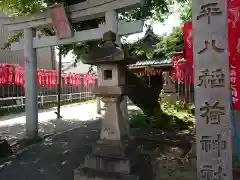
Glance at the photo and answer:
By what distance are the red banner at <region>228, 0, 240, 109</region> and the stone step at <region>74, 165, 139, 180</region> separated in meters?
2.41

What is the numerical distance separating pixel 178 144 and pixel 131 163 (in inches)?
130

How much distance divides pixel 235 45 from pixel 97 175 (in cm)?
344

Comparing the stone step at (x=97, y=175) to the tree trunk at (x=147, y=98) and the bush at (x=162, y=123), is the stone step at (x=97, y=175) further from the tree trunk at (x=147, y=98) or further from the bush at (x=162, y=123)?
the tree trunk at (x=147, y=98)

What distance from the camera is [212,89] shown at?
137 inches

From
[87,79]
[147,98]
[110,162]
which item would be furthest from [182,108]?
[87,79]

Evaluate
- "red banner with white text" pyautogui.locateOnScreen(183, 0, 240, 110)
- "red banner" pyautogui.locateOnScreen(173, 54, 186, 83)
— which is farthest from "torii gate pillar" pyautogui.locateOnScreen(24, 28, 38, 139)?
"red banner with white text" pyautogui.locateOnScreen(183, 0, 240, 110)

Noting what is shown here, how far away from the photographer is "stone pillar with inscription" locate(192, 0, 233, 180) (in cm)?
341

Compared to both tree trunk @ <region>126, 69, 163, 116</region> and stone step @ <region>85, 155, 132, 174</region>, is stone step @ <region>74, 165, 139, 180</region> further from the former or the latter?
tree trunk @ <region>126, 69, 163, 116</region>

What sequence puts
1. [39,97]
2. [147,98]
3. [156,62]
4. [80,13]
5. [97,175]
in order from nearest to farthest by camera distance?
1. [97,175]
2. [80,13]
3. [147,98]
4. [156,62]
5. [39,97]

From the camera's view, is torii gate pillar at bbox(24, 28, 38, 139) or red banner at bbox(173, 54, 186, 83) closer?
torii gate pillar at bbox(24, 28, 38, 139)

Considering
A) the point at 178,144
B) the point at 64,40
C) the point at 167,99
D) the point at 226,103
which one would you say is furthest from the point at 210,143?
the point at 167,99

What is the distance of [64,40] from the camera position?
757 centimetres

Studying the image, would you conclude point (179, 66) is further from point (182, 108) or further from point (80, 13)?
point (182, 108)

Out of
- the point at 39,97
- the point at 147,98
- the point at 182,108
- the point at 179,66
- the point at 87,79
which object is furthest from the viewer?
the point at 87,79
